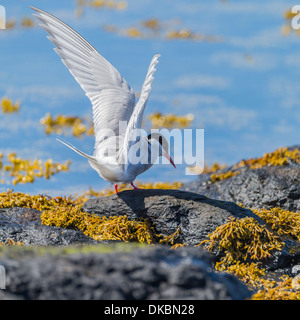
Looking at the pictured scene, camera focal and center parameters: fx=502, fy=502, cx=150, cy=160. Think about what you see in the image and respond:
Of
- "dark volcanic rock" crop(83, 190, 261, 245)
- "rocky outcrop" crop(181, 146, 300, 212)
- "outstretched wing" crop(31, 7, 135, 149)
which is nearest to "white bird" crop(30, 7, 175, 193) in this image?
"outstretched wing" crop(31, 7, 135, 149)

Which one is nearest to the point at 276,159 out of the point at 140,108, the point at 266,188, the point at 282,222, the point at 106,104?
the point at 266,188

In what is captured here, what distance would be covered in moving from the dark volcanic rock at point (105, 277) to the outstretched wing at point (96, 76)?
3057mm

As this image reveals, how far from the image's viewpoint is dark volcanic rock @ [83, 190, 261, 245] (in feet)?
16.6

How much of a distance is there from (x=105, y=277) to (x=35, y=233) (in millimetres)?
2334

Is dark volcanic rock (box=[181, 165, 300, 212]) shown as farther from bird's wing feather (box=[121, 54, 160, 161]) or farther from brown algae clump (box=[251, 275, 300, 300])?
bird's wing feather (box=[121, 54, 160, 161])

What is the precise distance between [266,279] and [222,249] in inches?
19.6

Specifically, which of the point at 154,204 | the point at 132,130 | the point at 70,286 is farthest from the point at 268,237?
the point at 70,286

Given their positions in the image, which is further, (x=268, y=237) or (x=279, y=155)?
(x=279, y=155)

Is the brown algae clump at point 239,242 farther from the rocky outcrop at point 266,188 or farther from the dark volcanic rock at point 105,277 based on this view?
the dark volcanic rock at point 105,277

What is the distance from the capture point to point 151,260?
9.32ft

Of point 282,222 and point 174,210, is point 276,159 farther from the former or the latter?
point 174,210

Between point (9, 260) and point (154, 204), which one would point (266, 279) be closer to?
Result: point (154, 204)

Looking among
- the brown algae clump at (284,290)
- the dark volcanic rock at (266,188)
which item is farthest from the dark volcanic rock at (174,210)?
the dark volcanic rock at (266,188)

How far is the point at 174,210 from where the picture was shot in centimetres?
510
